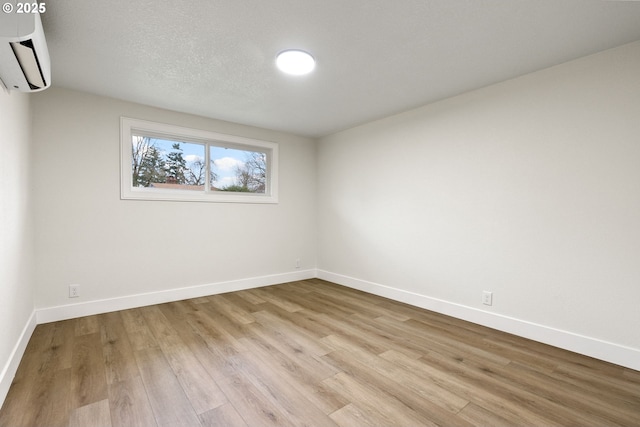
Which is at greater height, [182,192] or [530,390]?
[182,192]

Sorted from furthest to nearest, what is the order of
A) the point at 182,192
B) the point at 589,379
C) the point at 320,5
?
the point at 182,192
the point at 589,379
the point at 320,5

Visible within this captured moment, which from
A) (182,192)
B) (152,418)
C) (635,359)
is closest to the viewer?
(152,418)

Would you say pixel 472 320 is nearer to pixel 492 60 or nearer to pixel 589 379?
pixel 589 379

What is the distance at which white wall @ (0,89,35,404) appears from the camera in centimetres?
170

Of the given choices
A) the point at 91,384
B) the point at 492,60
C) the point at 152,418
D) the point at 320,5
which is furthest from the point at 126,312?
the point at 492,60

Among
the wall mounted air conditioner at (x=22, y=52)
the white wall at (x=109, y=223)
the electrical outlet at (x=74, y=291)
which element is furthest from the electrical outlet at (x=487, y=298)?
the electrical outlet at (x=74, y=291)

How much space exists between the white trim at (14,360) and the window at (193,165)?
4.61 ft

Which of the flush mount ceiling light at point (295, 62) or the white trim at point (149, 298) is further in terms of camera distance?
the white trim at point (149, 298)

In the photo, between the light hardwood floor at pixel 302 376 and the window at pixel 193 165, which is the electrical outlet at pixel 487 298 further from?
the window at pixel 193 165

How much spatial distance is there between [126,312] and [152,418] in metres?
1.94

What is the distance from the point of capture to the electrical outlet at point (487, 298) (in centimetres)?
272

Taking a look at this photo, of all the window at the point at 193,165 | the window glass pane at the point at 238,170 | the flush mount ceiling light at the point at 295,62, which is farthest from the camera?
the window glass pane at the point at 238,170

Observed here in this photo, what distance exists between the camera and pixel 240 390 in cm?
173

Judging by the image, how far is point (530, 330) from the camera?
97.0 inches
